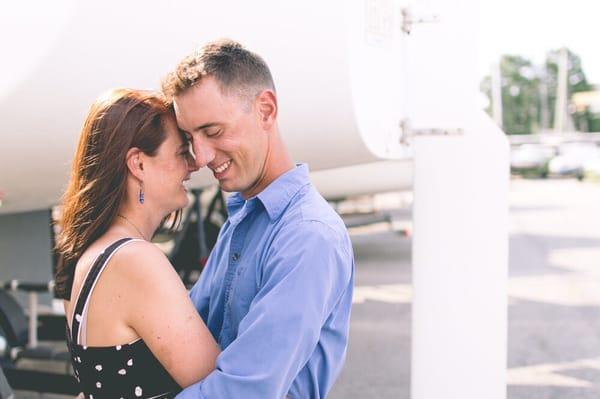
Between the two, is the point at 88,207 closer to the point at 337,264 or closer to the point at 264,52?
the point at 337,264

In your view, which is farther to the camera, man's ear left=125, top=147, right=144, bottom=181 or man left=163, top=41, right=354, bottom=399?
man's ear left=125, top=147, right=144, bottom=181

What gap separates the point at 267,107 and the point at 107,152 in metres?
0.37

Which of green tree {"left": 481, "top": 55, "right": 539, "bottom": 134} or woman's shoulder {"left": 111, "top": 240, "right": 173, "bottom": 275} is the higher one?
woman's shoulder {"left": 111, "top": 240, "right": 173, "bottom": 275}

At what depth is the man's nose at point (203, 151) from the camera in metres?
1.67

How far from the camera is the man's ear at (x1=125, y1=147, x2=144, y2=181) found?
1.68 m

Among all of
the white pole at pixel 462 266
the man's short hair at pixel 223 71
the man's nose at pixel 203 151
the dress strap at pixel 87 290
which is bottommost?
the white pole at pixel 462 266

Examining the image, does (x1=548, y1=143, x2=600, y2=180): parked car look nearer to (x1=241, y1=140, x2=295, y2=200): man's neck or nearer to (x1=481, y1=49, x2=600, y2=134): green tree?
(x1=481, y1=49, x2=600, y2=134): green tree

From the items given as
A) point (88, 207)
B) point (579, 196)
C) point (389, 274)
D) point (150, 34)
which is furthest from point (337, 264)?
point (579, 196)

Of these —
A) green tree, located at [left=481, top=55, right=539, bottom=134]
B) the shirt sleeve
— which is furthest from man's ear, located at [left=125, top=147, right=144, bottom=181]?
green tree, located at [left=481, top=55, right=539, bottom=134]

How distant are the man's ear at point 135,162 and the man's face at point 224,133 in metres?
0.12

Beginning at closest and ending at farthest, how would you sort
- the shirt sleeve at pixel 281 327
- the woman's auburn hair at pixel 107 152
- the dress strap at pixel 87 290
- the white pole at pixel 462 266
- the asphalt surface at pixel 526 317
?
the shirt sleeve at pixel 281 327, the dress strap at pixel 87 290, the woman's auburn hair at pixel 107 152, the white pole at pixel 462 266, the asphalt surface at pixel 526 317

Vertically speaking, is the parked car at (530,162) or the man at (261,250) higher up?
the man at (261,250)

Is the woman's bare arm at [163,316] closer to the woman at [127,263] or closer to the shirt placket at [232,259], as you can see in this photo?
the woman at [127,263]

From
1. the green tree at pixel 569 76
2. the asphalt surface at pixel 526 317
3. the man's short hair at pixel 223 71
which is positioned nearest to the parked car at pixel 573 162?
the asphalt surface at pixel 526 317
